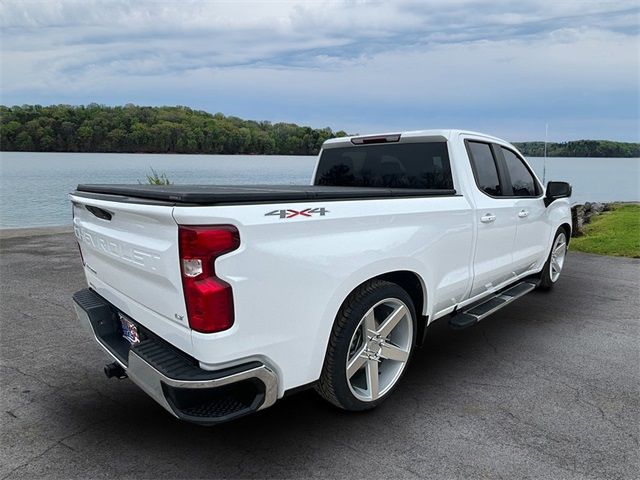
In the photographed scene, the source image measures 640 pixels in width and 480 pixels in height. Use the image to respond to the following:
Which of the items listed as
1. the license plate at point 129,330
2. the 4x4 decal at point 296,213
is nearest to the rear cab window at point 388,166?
the 4x4 decal at point 296,213

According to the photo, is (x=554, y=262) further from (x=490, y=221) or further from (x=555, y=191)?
(x=490, y=221)

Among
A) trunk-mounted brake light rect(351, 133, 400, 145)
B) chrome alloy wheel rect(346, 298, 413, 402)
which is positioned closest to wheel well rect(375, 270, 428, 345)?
chrome alloy wheel rect(346, 298, 413, 402)

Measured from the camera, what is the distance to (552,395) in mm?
3424

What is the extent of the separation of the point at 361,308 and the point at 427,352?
5.56 feet

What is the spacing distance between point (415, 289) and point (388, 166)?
4.63 ft

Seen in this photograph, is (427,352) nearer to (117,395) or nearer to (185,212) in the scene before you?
(117,395)

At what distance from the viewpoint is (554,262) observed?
6316 mm

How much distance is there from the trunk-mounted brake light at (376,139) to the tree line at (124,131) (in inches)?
657

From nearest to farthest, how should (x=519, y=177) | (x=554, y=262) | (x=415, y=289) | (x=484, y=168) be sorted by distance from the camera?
(x=415, y=289)
(x=484, y=168)
(x=519, y=177)
(x=554, y=262)

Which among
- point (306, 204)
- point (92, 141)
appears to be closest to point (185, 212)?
point (306, 204)

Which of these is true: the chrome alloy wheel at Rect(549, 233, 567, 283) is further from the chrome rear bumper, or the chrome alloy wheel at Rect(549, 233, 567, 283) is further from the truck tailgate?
the truck tailgate

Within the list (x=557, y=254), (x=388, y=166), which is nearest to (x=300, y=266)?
(x=388, y=166)

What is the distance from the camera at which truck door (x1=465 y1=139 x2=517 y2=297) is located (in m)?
4.00

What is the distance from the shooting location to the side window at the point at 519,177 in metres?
4.85
